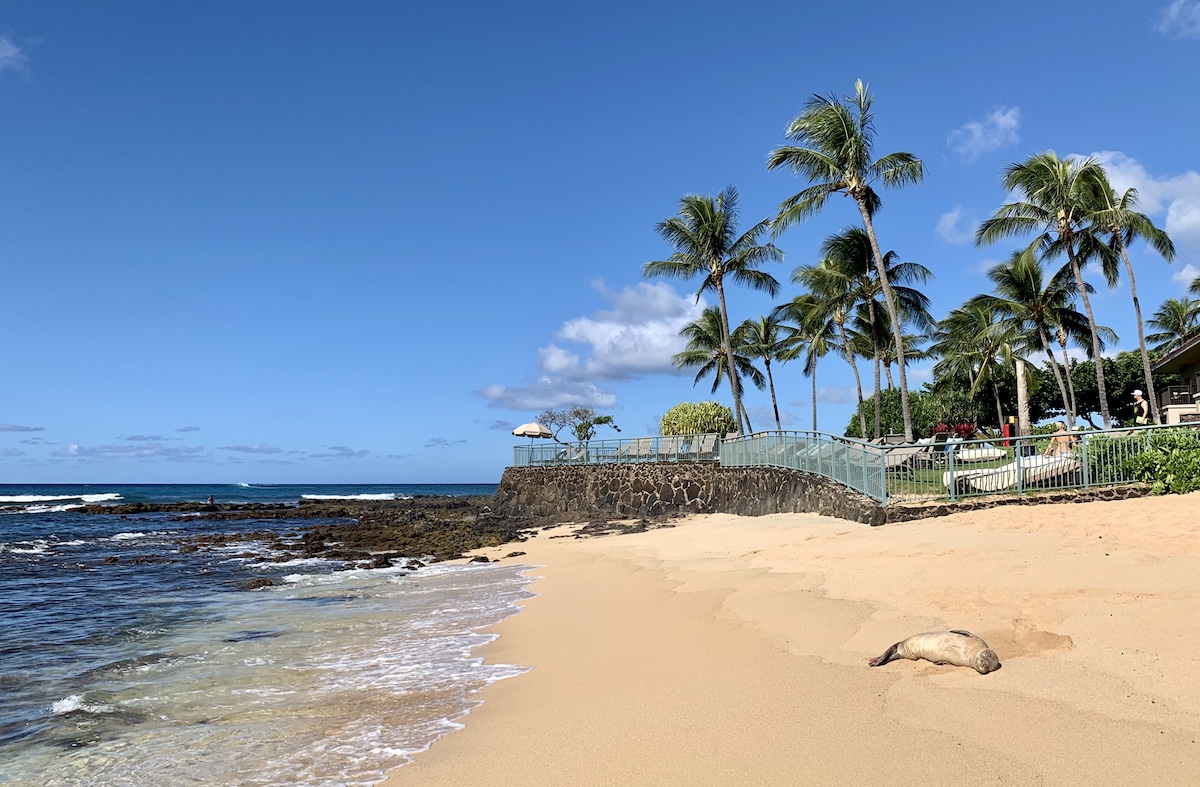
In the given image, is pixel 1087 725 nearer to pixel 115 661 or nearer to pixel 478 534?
pixel 115 661

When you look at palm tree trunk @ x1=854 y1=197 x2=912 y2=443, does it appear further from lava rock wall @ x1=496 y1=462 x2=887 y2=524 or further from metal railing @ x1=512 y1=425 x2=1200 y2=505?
metal railing @ x1=512 y1=425 x2=1200 y2=505

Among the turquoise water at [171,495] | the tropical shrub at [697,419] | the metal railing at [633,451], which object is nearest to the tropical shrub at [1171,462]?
the metal railing at [633,451]

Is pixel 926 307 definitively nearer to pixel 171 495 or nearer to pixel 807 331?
pixel 807 331

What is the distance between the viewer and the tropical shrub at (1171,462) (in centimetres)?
1198

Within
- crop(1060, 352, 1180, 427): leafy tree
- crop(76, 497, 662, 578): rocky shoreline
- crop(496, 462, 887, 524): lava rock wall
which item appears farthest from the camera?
crop(1060, 352, 1180, 427): leafy tree

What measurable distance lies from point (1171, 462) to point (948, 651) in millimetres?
10205

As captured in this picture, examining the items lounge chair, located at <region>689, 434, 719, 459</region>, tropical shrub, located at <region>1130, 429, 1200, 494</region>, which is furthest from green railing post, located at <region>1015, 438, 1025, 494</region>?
lounge chair, located at <region>689, 434, 719, 459</region>

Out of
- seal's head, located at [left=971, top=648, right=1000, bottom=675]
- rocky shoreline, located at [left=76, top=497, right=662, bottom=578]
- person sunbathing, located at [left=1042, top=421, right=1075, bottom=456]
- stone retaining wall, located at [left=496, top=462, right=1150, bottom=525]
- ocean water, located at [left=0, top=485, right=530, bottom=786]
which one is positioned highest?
person sunbathing, located at [left=1042, top=421, right=1075, bottom=456]

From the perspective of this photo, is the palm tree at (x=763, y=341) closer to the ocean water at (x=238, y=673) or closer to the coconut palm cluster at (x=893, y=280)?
the coconut palm cluster at (x=893, y=280)

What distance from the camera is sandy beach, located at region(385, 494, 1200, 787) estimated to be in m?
3.90

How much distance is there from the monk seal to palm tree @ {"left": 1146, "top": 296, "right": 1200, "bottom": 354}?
158ft

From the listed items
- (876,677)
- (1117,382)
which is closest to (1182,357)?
(1117,382)

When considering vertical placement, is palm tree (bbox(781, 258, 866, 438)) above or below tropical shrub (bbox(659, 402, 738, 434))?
above

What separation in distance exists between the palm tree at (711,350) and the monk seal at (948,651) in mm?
34870
